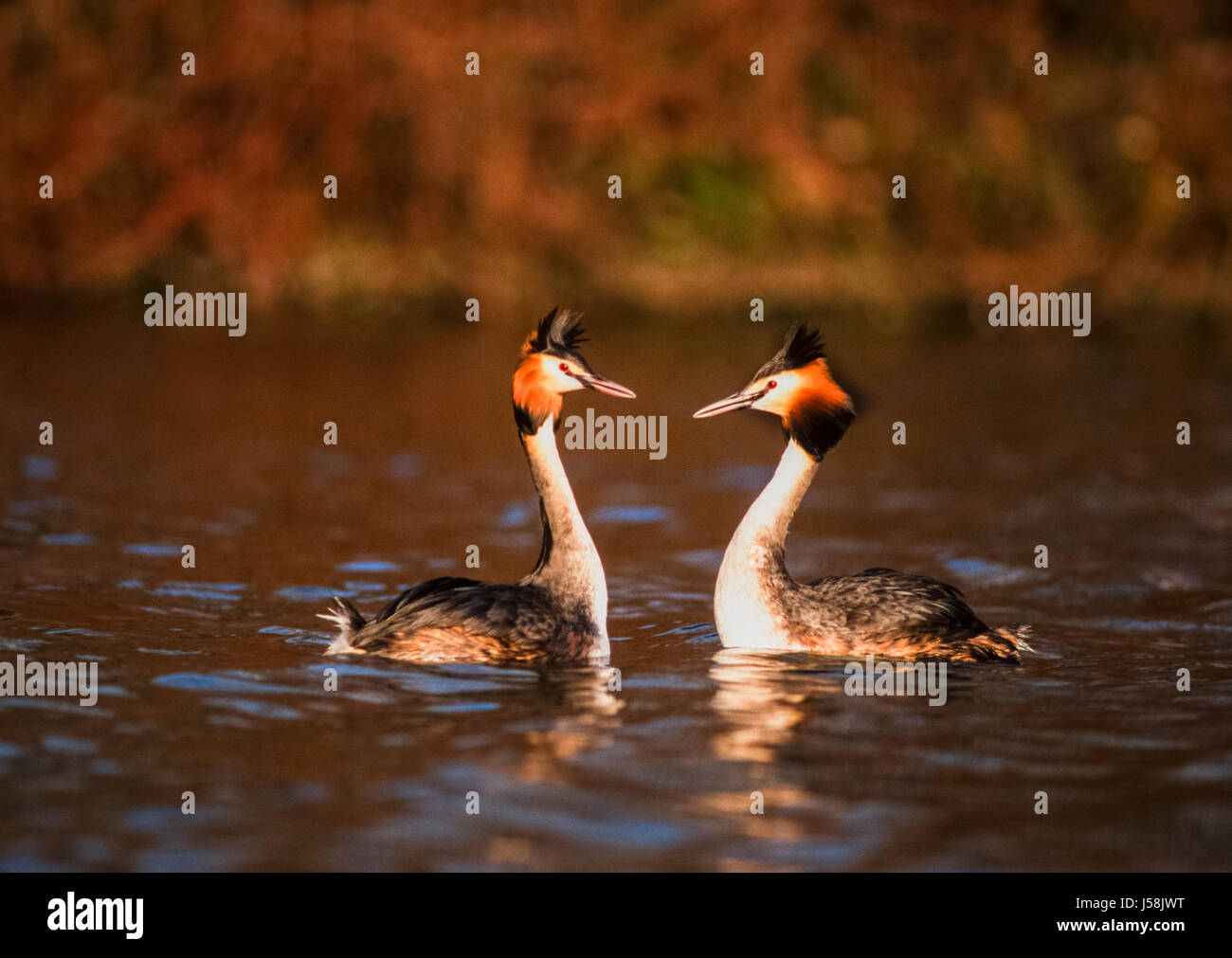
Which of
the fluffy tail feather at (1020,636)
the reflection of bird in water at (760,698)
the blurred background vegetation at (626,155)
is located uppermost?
the blurred background vegetation at (626,155)

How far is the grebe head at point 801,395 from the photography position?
26.7 feet

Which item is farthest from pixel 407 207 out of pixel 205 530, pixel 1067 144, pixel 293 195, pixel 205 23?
pixel 205 530

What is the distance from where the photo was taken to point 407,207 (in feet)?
69.2

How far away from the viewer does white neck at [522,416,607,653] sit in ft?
25.2

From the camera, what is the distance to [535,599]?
7551mm

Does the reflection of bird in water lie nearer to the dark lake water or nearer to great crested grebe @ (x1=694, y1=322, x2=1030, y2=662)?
the dark lake water

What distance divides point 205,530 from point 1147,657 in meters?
5.45

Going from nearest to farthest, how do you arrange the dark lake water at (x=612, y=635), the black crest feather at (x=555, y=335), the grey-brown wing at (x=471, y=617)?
the dark lake water at (x=612, y=635), the grey-brown wing at (x=471, y=617), the black crest feather at (x=555, y=335)

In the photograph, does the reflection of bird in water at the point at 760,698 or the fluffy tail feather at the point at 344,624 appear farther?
the fluffy tail feather at the point at 344,624

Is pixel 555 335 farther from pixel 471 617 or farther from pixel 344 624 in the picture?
pixel 344 624

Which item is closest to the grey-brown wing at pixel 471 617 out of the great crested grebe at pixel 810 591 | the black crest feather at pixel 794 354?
the great crested grebe at pixel 810 591

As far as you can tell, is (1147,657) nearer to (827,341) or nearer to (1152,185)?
(827,341)

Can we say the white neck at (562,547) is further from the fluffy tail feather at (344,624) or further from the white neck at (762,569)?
the fluffy tail feather at (344,624)

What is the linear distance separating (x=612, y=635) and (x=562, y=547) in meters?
0.76
